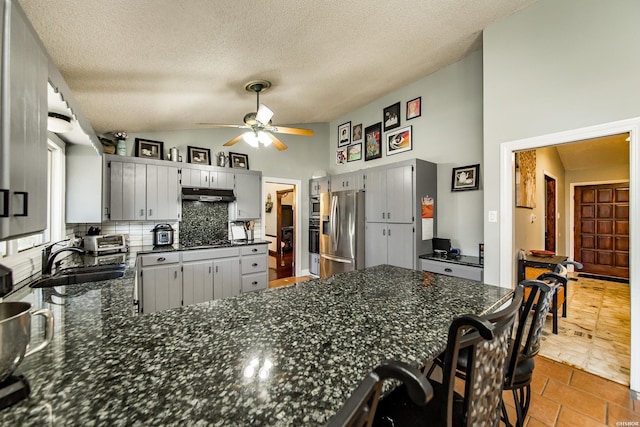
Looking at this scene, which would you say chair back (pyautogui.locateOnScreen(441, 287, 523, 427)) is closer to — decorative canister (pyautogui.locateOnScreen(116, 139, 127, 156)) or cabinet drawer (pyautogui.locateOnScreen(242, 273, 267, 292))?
cabinet drawer (pyautogui.locateOnScreen(242, 273, 267, 292))

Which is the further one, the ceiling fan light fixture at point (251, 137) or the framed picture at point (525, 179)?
the framed picture at point (525, 179)

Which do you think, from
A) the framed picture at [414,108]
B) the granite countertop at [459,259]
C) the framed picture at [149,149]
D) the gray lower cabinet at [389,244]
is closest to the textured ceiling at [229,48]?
the framed picture at [149,149]

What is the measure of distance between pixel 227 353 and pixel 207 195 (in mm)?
3570

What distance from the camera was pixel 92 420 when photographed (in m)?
0.54

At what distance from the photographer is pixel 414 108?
4.15 metres

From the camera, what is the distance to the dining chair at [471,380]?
66 centimetres

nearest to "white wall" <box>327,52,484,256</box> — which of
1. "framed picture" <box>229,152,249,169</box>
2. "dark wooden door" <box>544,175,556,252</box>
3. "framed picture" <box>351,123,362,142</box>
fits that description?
"framed picture" <box>351,123,362,142</box>

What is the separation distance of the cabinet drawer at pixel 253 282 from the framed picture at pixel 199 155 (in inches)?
78.5

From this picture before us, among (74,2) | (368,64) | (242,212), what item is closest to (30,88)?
(74,2)

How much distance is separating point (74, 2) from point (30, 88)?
0.85 m

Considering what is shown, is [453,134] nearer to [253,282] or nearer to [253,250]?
[253,250]

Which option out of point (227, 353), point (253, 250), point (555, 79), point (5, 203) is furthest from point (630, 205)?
point (253, 250)

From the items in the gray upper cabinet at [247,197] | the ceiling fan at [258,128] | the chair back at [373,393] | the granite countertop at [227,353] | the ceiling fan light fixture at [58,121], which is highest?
the ceiling fan at [258,128]

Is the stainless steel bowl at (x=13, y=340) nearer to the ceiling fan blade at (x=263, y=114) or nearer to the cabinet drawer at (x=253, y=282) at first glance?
the ceiling fan blade at (x=263, y=114)
